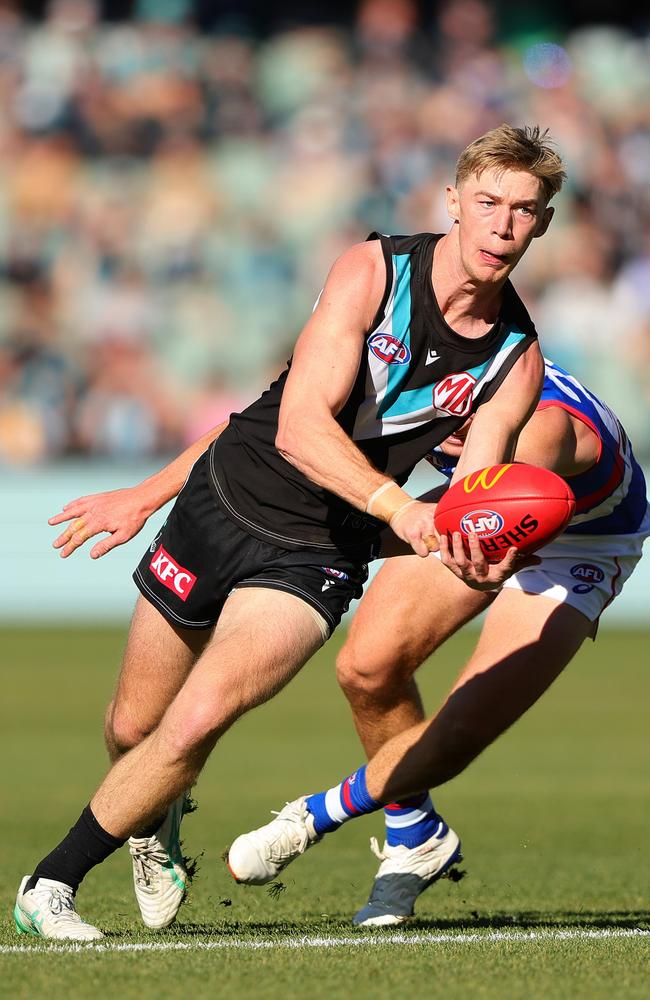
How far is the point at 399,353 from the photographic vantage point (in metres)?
5.19

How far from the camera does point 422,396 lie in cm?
527

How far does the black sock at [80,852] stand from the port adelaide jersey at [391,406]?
1.06 metres

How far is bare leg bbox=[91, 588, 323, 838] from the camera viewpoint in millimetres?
4809

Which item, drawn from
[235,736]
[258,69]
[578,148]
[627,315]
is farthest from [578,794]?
[258,69]

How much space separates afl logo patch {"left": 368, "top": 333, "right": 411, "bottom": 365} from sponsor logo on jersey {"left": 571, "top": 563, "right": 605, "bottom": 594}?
4.06 ft

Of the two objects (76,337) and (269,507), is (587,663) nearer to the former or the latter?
(76,337)

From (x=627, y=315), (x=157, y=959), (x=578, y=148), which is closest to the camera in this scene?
(x=157, y=959)

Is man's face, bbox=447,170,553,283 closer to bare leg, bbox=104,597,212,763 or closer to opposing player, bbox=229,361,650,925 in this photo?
opposing player, bbox=229,361,650,925

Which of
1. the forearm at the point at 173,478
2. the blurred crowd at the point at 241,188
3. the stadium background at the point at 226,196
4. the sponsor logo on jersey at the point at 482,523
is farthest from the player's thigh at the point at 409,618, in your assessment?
the blurred crowd at the point at 241,188

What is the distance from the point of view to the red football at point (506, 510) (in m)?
4.57

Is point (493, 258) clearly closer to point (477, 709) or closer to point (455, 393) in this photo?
point (455, 393)

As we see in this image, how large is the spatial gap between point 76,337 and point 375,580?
1112 centimetres

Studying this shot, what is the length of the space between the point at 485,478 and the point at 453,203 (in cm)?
100

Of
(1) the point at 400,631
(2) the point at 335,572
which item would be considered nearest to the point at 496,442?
(2) the point at 335,572
